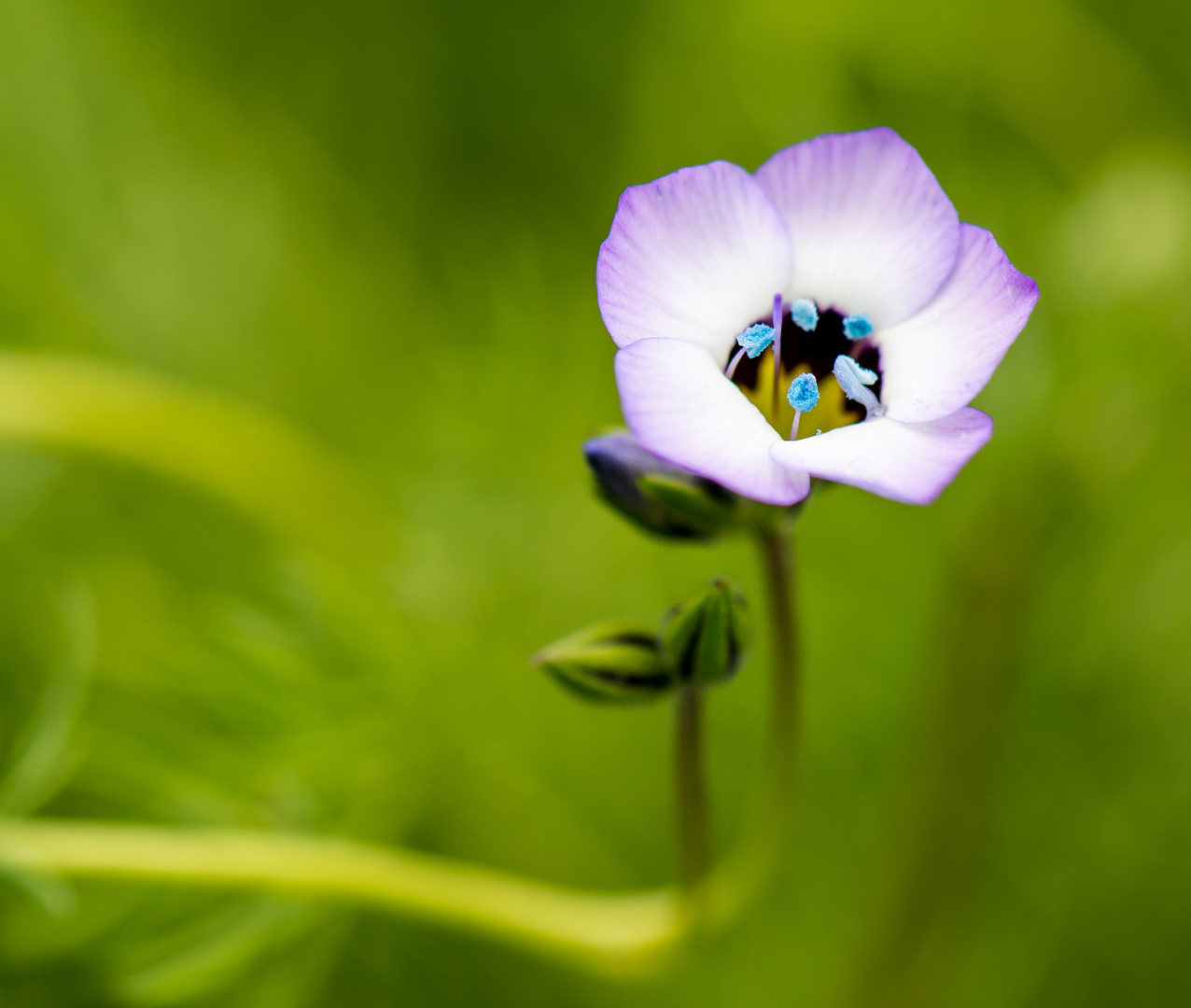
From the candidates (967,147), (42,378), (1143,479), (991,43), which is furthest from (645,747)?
(991,43)

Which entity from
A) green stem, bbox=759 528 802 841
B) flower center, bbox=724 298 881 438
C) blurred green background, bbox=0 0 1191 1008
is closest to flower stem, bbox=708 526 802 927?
green stem, bbox=759 528 802 841

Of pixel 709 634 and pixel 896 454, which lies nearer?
pixel 896 454

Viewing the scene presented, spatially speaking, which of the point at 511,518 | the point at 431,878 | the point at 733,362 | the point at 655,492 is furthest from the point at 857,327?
the point at 511,518

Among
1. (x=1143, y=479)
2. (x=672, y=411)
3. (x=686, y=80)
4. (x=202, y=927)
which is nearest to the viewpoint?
(x=672, y=411)

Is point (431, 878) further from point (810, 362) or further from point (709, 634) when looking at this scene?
point (810, 362)

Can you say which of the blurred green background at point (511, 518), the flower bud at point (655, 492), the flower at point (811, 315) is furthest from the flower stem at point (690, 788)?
the blurred green background at point (511, 518)

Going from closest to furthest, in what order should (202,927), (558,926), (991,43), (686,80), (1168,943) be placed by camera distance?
1. (558,926)
2. (202,927)
3. (1168,943)
4. (991,43)
5. (686,80)

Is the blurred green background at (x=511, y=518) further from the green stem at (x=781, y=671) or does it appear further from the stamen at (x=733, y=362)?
the stamen at (x=733, y=362)

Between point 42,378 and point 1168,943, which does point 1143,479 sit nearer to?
point 1168,943
